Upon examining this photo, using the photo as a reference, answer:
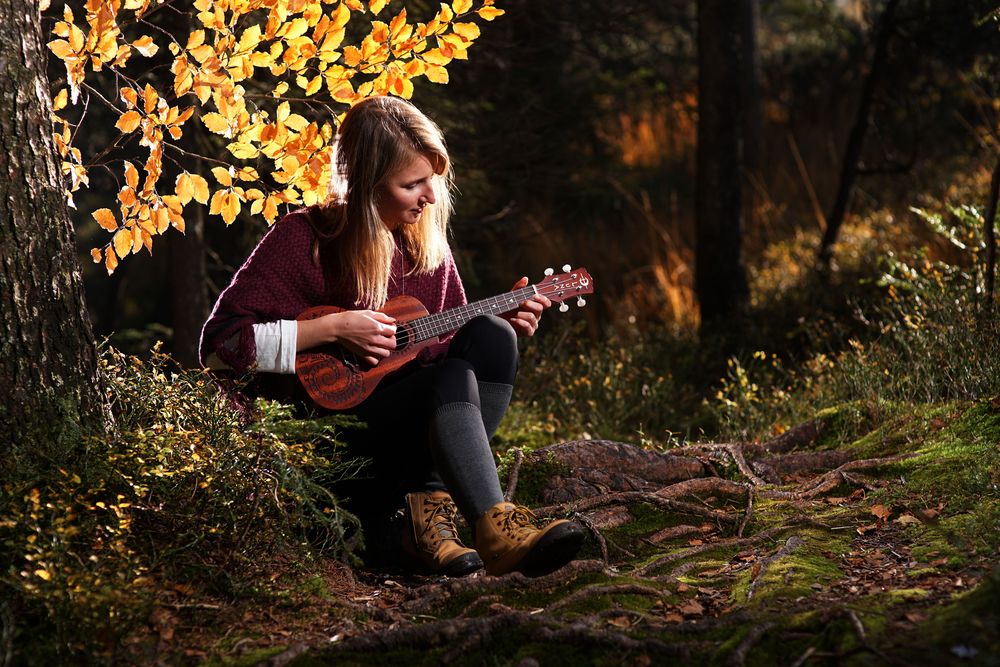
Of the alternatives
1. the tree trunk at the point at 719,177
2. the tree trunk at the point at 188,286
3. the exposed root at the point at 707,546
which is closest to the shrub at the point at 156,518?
the exposed root at the point at 707,546

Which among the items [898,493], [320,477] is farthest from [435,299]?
[898,493]

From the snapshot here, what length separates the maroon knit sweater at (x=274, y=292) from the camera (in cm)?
346

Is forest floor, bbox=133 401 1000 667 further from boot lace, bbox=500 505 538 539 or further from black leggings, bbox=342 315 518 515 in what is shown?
black leggings, bbox=342 315 518 515

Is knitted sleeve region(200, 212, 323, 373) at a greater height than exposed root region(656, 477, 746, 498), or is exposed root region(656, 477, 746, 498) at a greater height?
knitted sleeve region(200, 212, 323, 373)

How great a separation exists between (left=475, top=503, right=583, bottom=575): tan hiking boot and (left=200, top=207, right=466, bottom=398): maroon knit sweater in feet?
2.64

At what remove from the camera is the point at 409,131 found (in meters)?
3.65

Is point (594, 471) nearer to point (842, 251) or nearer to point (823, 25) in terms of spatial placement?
point (842, 251)

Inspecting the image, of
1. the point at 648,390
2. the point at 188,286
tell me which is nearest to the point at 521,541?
the point at 648,390

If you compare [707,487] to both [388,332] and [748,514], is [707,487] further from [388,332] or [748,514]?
[388,332]

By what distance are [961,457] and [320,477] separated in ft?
7.76

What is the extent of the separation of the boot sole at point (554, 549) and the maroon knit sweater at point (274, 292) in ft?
3.21

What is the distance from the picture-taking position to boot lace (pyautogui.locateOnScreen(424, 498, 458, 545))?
3597mm

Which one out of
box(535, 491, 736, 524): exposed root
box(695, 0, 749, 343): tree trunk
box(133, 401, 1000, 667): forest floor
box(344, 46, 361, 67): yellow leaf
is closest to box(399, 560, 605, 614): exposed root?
box(133, 401, 1000, 667): forest floor

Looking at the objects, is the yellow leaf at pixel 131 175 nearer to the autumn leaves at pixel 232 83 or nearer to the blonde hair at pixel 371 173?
the autumn leaves at pixel 232 83
